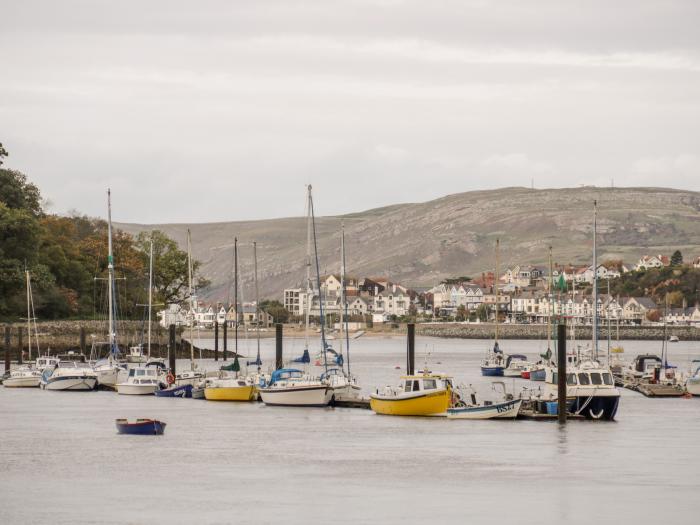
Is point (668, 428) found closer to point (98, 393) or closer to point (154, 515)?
point (154, 515)

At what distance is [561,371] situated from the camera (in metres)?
62.3

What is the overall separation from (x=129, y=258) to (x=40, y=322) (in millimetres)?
26457

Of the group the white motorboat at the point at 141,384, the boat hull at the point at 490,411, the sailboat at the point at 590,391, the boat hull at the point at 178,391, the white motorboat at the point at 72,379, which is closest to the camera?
the sailboat at the point at 590,391

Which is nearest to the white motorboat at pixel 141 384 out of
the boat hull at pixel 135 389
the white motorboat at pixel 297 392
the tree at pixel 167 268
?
the boat hull at pixel 135 389

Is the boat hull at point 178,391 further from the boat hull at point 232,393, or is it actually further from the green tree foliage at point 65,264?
the green tree foliage at point 65,264

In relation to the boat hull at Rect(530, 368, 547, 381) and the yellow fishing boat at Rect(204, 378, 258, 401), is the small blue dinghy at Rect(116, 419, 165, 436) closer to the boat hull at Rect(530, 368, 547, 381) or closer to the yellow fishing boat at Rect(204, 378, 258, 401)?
the yellow fishing boat at Rect(204, 378, 258, 401)

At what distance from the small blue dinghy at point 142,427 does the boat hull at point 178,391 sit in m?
23.4

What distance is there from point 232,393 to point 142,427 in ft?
62.1

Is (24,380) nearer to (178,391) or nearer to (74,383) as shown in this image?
(74,383)

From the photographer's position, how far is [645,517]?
133 feet

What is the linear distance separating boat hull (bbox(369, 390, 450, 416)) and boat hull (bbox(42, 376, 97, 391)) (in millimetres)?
31884

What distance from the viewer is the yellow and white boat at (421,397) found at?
67.9m

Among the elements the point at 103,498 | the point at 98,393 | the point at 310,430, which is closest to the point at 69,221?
the point at 98,393

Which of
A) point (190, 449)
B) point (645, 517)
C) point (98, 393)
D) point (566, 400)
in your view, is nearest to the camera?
point (645, 517)
